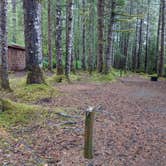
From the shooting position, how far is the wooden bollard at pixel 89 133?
4898mm

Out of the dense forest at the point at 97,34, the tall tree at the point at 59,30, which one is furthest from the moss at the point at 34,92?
the dense forest at the point at 97,34

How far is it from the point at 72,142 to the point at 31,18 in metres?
5.73

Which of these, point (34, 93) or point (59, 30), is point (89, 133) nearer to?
point (34, 93)

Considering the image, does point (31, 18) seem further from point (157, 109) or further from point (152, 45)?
point (152, 45)

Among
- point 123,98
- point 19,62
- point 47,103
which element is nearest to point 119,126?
point 47,103

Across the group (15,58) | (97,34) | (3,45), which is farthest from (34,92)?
(97,34)

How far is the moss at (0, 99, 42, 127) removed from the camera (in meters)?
6.51

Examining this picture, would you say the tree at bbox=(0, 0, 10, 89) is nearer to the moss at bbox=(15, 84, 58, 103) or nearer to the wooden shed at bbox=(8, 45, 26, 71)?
the moss at bbox=(15, 84, 58, 103)

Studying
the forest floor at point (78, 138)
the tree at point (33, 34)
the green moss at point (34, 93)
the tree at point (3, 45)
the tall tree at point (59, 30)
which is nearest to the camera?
the forest floor at point (78, 138)

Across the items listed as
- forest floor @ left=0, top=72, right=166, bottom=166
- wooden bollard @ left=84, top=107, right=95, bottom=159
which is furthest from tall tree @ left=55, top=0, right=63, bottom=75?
wooden bollard @ left=84, top=107, right=95, bottom=159

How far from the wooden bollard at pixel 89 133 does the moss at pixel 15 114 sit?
2.09m

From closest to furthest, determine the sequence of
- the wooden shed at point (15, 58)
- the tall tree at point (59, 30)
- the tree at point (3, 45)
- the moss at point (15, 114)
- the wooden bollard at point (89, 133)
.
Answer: the wooden bollard at point (89, 133)
the moss at point (15, 114)
the tree at point (3, 45)
the tall tree at point (59, 30)
the wooden shed at point (15, 58)

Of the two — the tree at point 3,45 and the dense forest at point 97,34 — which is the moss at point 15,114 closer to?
the tree at point 3,45

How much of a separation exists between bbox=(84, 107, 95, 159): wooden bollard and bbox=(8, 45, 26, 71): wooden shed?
79.7 ft
